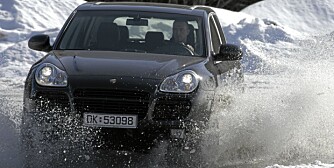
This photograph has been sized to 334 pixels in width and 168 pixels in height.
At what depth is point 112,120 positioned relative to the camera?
8039 mm

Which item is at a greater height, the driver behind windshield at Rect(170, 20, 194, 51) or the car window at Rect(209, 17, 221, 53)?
the driver behind windshield at Rect(170, 20, 194, 51)

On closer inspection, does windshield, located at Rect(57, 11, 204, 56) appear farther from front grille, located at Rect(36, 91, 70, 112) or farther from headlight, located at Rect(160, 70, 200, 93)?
front grille, located at Rect(36, 91, 70, 112)

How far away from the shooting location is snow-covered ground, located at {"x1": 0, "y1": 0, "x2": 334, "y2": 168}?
8.92 metres

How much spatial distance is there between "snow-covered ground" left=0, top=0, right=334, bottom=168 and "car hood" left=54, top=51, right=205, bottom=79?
597 millimetres

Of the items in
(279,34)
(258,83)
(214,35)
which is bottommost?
(279,34)

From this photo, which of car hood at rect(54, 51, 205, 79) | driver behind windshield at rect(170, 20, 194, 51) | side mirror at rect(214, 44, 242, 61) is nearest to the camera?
car hood at rect(54, 51, 205, 79)

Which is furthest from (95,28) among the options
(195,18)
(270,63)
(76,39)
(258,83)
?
(270,63)

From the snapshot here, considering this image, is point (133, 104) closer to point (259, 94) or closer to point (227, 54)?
point (227, 54)

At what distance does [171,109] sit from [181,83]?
0.26 meters

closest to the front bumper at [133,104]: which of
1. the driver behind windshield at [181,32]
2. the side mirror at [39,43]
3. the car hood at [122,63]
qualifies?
the car hood at [122,63]

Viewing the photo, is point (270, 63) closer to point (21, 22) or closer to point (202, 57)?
point (21, 22)

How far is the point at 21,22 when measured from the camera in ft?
70.3

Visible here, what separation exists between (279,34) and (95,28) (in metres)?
12.9

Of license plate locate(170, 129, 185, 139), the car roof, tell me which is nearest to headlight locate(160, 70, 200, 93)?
license plate locate(170, 129, 185, 139)
